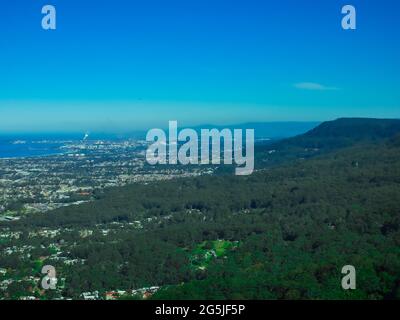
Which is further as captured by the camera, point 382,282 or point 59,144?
point 59,144

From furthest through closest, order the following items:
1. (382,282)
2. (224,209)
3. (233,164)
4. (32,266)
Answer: (233,164) < (224,209) < (32,266) < (382,282)

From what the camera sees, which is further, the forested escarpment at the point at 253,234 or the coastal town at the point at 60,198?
the coastal town at the point at 60,198

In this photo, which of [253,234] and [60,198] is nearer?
[253,234]

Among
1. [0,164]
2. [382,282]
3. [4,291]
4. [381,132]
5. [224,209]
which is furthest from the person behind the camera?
[0,164]

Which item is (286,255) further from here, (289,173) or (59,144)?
(59,144)

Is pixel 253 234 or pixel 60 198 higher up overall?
pixel 253 234

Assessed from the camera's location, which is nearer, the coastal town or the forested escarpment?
the forested escarpment
